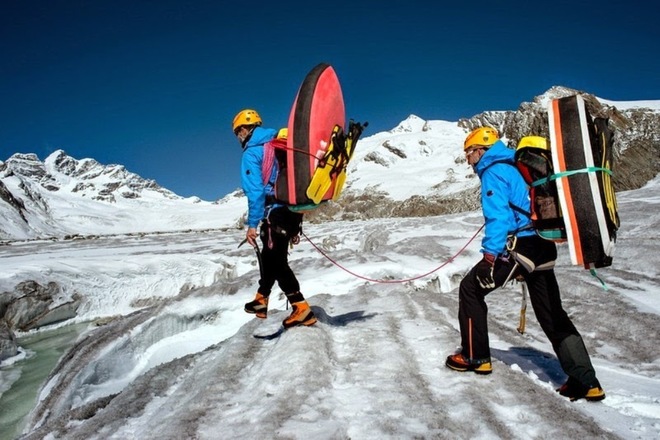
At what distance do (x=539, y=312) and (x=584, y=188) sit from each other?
1382mm

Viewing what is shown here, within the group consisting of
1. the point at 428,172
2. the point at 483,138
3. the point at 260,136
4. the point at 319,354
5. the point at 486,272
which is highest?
the point at 428,172

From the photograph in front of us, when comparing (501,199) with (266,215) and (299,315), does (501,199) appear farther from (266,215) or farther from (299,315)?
(299,315)

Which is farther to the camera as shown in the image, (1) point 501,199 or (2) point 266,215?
(2) point 266,215

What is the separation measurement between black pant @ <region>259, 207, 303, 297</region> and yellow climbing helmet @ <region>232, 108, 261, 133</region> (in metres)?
1.24

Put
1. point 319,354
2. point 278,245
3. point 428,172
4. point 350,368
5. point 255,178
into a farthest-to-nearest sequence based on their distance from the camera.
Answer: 1. point 428,172
2. point 278,245
3. point 255,178
4. point 319,354
5. point 350,368

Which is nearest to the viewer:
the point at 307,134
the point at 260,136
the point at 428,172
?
the point at 307,134

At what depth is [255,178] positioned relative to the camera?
5.27m

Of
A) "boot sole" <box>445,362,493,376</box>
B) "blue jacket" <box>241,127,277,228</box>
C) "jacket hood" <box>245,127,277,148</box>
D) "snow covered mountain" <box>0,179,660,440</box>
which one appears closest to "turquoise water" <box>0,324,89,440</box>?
"snow covered mountain" <box>0,179,660,440</box>

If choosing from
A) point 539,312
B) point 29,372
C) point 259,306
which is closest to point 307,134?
point 259,306

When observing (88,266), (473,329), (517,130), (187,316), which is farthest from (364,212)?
(473,329)

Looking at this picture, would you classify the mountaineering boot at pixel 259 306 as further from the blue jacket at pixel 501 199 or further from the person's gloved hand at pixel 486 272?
the blue jacket at pixel 501 199

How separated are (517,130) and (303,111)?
59273mm

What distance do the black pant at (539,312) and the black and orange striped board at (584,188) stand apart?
40cm

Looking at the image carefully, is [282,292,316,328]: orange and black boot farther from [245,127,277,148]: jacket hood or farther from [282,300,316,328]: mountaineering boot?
[245,127,277,148]: jacket hood
